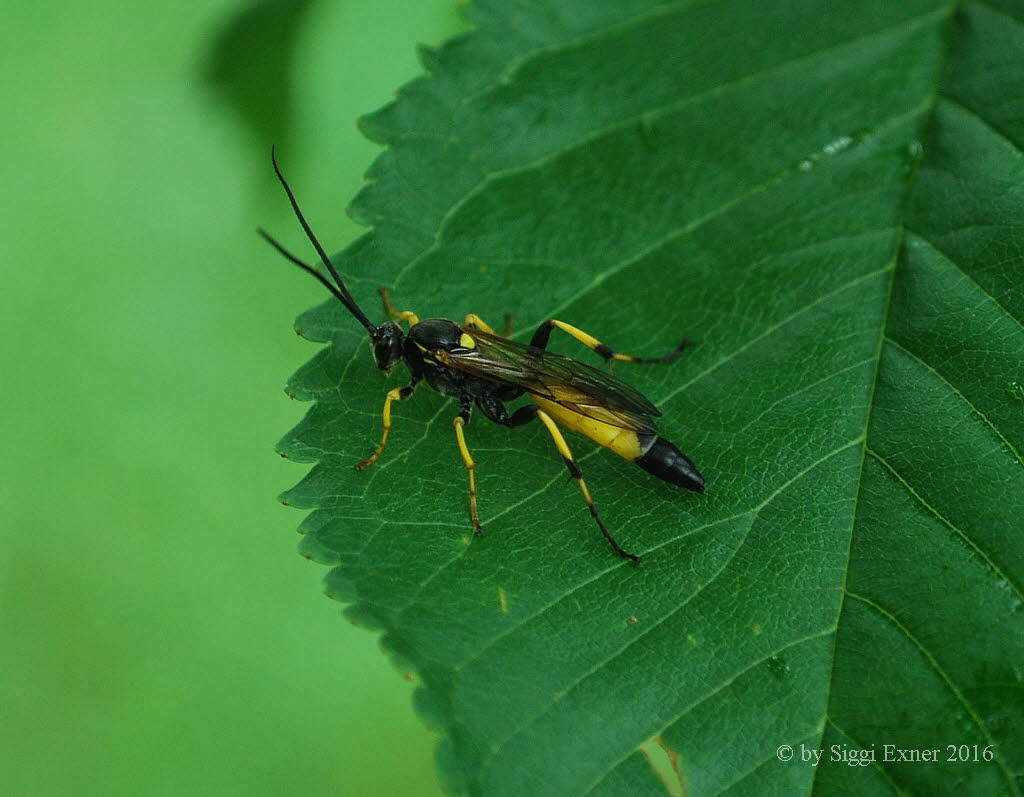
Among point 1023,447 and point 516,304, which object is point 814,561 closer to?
point 1023,447

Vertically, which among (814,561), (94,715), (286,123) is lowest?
(94,715)

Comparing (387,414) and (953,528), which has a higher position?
(387,414)

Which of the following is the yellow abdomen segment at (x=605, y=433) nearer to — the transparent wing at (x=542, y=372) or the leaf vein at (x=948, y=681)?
the transparent wing at (x=542, y=372)

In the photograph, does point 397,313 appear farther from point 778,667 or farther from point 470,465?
point 778,667

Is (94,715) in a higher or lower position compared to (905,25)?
lower

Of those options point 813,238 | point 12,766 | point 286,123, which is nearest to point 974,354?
point 813,238

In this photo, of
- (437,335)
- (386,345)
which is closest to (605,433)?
(437,335)

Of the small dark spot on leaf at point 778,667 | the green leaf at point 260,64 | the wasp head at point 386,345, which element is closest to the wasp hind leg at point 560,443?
the wasp head at point 386,345

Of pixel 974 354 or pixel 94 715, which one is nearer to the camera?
pixel 974 354
